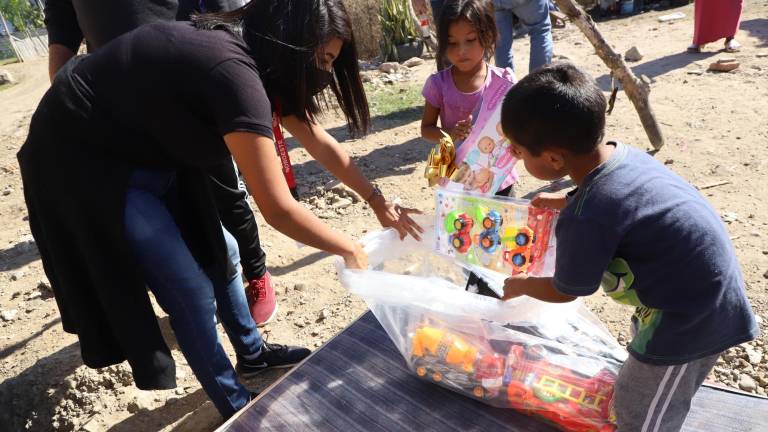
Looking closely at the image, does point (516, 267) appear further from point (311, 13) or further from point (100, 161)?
point (100, 161)

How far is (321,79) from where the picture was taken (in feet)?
4.17

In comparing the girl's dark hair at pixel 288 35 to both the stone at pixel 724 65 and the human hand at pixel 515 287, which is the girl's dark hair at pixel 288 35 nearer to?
the human hand at pixel 515 287

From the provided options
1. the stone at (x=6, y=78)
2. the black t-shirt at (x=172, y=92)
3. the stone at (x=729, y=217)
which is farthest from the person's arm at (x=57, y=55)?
the stone at (x=6, y=78)

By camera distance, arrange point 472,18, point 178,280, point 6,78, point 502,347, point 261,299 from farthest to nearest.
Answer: point 6,78 → point 261,299 → point 472,18 → point 502,347 → point 178,280

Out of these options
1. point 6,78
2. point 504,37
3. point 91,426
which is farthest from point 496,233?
point 6,78

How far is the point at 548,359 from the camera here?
158cm

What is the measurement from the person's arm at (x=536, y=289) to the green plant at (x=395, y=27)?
18.0 feet

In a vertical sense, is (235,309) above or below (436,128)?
below

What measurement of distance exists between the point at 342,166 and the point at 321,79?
0.45 meters

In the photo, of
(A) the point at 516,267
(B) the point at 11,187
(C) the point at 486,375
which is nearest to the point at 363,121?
(A) the point at 516,267

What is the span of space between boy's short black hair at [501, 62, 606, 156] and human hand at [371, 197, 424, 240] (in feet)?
2.21

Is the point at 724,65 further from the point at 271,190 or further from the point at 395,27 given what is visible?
the point at 271,190

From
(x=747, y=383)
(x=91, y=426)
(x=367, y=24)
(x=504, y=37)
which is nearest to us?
(x=747, y=383)

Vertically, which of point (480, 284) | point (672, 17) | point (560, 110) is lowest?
point (672, 17)
